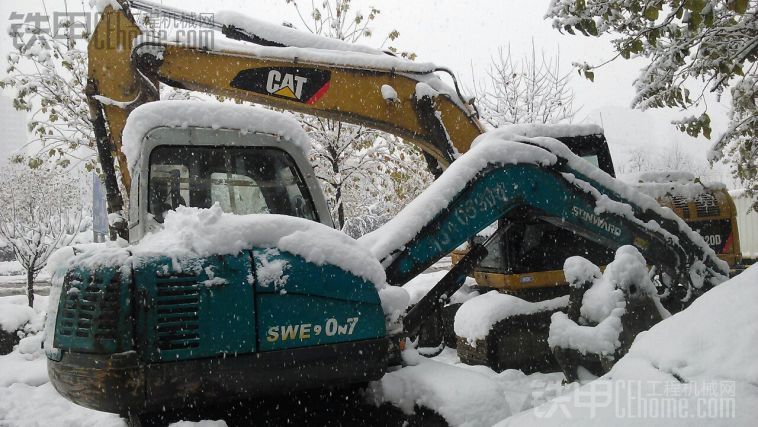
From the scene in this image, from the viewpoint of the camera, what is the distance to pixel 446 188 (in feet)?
12.7

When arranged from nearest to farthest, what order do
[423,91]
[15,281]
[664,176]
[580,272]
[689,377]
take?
[689,377] → [580,272] → [423,91] → [664,176] → [15,281]

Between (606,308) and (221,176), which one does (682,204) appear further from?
(221,176)

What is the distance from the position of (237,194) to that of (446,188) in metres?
1.45

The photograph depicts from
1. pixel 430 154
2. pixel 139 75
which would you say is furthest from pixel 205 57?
pixel 430 154

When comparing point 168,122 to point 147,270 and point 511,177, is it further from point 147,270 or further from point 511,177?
point 511,177

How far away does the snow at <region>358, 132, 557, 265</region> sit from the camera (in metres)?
3.68

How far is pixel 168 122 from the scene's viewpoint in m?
3.54

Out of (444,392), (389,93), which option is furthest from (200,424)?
(389,93)

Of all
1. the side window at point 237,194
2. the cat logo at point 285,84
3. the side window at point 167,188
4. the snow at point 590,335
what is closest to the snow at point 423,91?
the cat logo at point 285,84

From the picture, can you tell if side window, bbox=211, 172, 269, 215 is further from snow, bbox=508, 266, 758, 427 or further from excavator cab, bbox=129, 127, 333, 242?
snow, bbox=508, 266, 758, 427

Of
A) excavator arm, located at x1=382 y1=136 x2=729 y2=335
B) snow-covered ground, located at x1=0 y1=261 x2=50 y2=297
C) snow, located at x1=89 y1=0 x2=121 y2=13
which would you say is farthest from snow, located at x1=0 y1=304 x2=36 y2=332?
A: snow-covered ground, located at x1=0 y1=261 x2=50 y2=297

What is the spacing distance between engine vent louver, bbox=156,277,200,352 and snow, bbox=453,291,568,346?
3.41 m

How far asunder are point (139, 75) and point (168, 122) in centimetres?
202

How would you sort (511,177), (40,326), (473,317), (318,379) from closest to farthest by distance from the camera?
(318,379)
(511,177)
(473,317)
(40,326)
